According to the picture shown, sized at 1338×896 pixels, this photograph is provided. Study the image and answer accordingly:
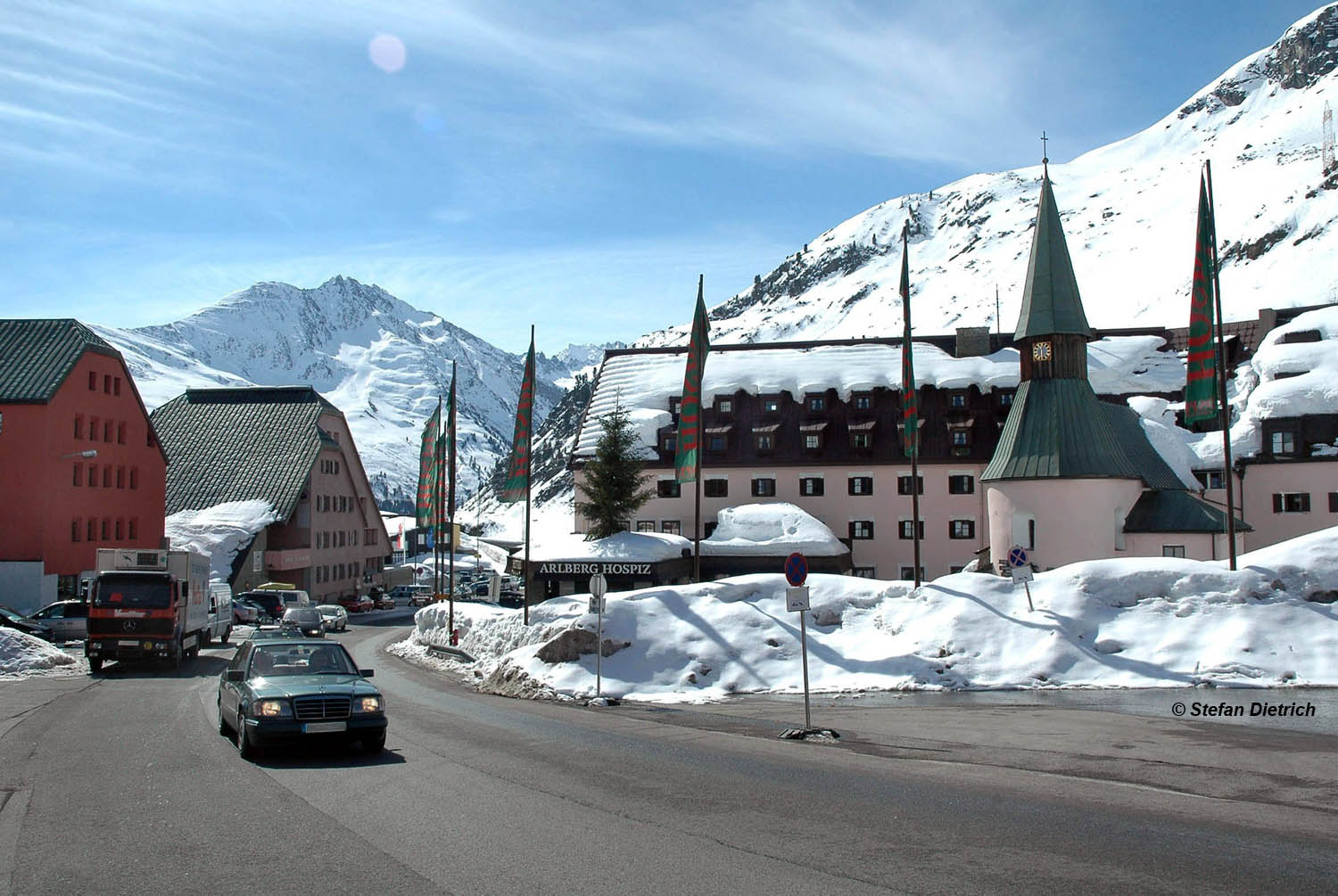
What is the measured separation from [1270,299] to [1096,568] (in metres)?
150

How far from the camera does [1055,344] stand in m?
44.5

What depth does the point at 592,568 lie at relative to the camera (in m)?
46.7

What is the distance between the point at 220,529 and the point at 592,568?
3184 centimetres

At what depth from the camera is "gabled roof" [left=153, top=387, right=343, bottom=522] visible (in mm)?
72312

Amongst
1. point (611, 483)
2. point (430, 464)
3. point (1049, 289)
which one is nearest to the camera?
point (1049, 289)

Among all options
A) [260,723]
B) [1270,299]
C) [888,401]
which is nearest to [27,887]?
[260,723]

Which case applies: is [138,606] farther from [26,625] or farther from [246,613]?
[246,613]

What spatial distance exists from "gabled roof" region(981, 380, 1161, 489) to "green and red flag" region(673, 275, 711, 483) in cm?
1444

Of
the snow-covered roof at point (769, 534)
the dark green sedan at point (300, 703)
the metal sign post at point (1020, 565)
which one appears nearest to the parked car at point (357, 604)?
the snow-covered roof at point (769, 534)

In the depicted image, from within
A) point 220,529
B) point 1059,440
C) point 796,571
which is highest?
point 1059,440

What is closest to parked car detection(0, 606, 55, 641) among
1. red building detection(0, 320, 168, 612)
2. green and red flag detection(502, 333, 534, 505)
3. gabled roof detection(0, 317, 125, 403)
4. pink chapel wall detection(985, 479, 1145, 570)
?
red building detection(0, 320, 168, 612)

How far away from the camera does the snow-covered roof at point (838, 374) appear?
59.7m

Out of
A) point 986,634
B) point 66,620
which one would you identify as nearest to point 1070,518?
point 986,634

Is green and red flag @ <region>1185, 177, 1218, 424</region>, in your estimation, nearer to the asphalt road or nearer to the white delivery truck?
the asphalt road
